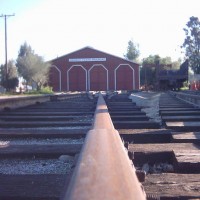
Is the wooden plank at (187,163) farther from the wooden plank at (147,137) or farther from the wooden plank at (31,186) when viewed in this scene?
the wooden plank at (147,137)

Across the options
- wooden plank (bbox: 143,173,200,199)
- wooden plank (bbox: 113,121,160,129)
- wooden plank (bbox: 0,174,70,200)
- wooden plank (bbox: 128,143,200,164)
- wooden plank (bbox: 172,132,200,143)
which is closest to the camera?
wooden plank (bbox: 143,173,200,199)

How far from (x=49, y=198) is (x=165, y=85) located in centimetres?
3009

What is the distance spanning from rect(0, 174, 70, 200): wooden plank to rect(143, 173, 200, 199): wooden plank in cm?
43

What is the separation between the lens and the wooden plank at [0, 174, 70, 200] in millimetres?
1834

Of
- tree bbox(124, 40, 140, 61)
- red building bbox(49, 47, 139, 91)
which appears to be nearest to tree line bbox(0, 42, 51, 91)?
red building bbox(49, 47, 139, 91)

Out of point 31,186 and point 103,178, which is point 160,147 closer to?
point 31,186

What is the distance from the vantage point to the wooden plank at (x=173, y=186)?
1.65 metres

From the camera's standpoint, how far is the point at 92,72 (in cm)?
4941

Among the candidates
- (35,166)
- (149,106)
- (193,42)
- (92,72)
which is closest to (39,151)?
(35,166)

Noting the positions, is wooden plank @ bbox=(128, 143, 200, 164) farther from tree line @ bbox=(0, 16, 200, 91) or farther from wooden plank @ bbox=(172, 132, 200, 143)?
tree line @ bbox=(0, 16, 200, 91)

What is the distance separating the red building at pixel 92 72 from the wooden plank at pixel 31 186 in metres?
45.8

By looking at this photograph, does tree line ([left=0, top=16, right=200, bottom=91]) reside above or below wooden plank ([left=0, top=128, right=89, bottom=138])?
above

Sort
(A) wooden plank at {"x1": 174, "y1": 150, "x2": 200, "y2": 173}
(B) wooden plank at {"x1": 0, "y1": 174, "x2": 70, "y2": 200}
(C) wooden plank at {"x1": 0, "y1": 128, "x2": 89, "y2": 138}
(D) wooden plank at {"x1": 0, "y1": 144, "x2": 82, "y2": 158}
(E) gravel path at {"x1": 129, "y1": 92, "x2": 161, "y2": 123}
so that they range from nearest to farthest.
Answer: (B) wooden plank at {"x1": 0, "y1": 174, "x2": 70, "y2": 200} → (A) wooden plank at {"x1": 174, "y1": 150, "x2": 200, "y2": 173} → (D) wooden plank at {"x1": 0, "y1": 144, "x2": 82, "y2": 158} → (C) wooden plank at {"x1": 0, "y1": 128, "x2": 89, "y2": 138} → (E) gravel path at {"x1": 129, "y1": 92, "x2": 161, "y2": 123}

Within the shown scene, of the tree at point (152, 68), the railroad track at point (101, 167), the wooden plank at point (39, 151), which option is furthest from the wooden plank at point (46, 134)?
the tree at point (152, 68)
